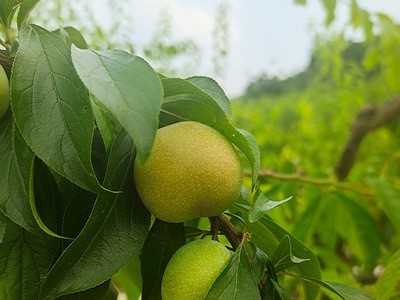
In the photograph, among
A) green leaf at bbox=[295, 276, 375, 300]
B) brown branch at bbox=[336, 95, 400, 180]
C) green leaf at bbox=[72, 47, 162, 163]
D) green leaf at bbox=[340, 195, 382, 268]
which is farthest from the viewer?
brown branch at bbox=[336, 95, 400, 180]

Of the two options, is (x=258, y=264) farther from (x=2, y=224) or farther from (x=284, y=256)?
(x=2, y=224)

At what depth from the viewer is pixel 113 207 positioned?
0.33 m

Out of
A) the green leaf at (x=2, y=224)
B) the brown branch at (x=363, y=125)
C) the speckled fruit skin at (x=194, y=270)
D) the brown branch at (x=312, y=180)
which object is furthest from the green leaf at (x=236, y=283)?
the brown branch at (x=363, y=125)

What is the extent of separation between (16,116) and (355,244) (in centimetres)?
71

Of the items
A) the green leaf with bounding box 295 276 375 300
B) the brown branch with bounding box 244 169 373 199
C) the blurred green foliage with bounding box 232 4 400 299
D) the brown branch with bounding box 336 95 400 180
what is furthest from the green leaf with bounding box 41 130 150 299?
the brown branch with bounding box 336 95 400 180

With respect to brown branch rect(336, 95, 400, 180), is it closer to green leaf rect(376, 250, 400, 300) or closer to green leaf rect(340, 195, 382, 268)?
green leaf rect(340, 195, 382, 268)

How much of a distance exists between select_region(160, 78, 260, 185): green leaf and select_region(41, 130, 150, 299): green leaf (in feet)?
0.14

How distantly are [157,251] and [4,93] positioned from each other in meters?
0.13

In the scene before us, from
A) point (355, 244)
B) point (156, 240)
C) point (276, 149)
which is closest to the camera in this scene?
point (156, 240)

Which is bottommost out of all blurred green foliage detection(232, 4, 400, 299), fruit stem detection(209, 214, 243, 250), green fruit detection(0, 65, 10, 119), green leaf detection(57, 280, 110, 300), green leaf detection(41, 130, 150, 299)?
blurred green foliage detection(232, 4, 400, 299)

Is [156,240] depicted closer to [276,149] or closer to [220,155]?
[220,155]

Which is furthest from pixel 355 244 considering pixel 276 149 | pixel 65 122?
pixel 276 149

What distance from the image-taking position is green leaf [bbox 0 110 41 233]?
12.5 inches

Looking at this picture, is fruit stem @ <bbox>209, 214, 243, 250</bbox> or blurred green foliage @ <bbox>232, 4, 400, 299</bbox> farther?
blurred green foliage @ <bbox>232, 4, 400, 299</bbox>
